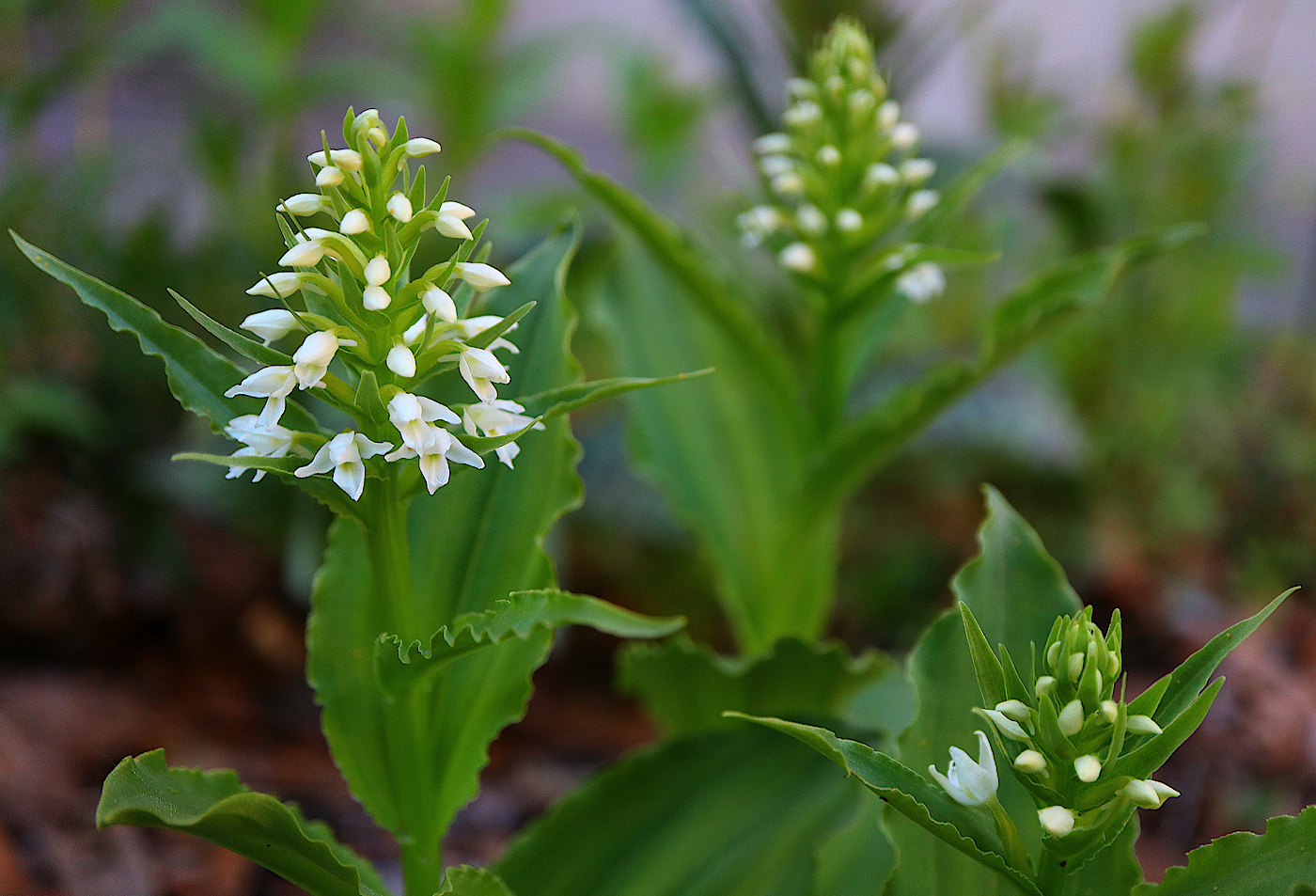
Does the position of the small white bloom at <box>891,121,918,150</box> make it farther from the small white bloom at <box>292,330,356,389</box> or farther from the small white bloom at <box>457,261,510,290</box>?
the small white bloom at <box>292,330,356,389</box>

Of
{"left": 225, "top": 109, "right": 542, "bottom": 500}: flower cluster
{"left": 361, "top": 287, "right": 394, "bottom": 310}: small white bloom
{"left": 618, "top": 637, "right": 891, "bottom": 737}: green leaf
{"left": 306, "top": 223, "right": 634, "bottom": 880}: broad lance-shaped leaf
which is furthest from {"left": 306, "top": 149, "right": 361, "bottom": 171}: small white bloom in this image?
{"left": 618, "top": 637, "right": 891, "bottom": 737}: green leaf

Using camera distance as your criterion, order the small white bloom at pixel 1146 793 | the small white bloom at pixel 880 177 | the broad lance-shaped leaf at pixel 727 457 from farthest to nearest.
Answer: the broad lance-shaped leaf at pixel 727 457
the small white bloom at pixel 880 177
the small white bloom at pixel 1146 793

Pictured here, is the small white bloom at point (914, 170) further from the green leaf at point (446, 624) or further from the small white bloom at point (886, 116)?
the green leaf at point (446, 624)

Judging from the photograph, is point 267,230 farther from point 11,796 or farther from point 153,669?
point 11,796

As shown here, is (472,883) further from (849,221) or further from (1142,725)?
(849,221)

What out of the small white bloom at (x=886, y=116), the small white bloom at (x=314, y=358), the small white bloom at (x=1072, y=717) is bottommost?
the small white bloom at (x=1072, y=717)

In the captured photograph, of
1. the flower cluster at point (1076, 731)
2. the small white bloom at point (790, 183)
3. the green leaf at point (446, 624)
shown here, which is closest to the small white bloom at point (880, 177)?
the small white bloom at point (790, 183)
